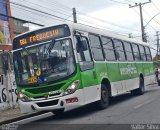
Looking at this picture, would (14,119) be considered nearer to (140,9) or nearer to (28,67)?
(28,67)

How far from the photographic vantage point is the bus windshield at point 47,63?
1243cm

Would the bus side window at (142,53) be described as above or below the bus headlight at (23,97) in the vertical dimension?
above

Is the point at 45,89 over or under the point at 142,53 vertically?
under

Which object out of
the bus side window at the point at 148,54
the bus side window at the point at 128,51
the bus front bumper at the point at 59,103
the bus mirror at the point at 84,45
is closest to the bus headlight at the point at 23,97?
the bus front bumper at the point at 59,103

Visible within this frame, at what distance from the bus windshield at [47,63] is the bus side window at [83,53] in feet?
1.35

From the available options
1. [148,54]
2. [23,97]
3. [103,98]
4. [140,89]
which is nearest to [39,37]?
[23,97]

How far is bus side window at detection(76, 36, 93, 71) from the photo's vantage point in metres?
12.9

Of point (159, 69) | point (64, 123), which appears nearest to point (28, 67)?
point (64, 123)

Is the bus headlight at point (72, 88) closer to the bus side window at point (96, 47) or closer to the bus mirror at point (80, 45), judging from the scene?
the bus mirror at point (80, 45)

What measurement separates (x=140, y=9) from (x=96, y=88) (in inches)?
1289

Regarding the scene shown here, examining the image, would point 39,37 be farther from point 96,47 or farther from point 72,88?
point 96,47

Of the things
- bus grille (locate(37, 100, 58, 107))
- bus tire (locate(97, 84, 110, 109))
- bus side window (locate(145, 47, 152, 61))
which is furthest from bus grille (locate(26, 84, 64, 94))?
bus side window (locate(145, 47, 152, 61))

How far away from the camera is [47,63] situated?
12555 mm

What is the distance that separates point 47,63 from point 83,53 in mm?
1369
